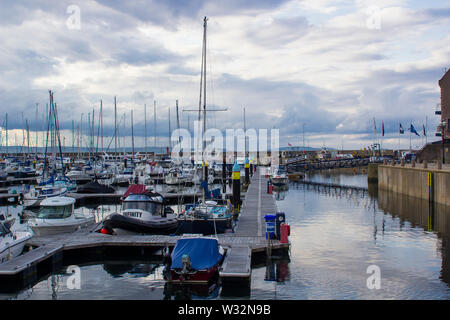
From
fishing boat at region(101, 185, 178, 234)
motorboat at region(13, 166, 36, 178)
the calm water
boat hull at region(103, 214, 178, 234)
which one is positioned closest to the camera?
the calm water

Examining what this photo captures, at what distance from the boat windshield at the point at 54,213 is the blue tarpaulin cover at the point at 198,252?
1246 cm

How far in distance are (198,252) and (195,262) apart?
466mm

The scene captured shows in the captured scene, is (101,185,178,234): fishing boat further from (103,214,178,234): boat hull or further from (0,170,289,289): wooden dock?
(0,170,289,289): wooden dock

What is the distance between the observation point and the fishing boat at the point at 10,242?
20816 millimetres

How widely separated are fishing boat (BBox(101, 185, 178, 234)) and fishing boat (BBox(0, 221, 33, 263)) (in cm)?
499

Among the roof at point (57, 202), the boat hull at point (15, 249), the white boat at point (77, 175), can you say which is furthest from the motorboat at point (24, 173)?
the boat hull at point (15, 249)

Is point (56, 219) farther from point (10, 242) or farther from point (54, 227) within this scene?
point (10, 242)

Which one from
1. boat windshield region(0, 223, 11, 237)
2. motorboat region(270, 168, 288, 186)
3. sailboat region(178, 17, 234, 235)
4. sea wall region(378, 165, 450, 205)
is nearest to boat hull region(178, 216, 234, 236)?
sailboat region(178, 17, 234, 235)

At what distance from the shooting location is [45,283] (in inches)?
783

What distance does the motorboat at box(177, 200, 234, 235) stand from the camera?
2720 centimetres
